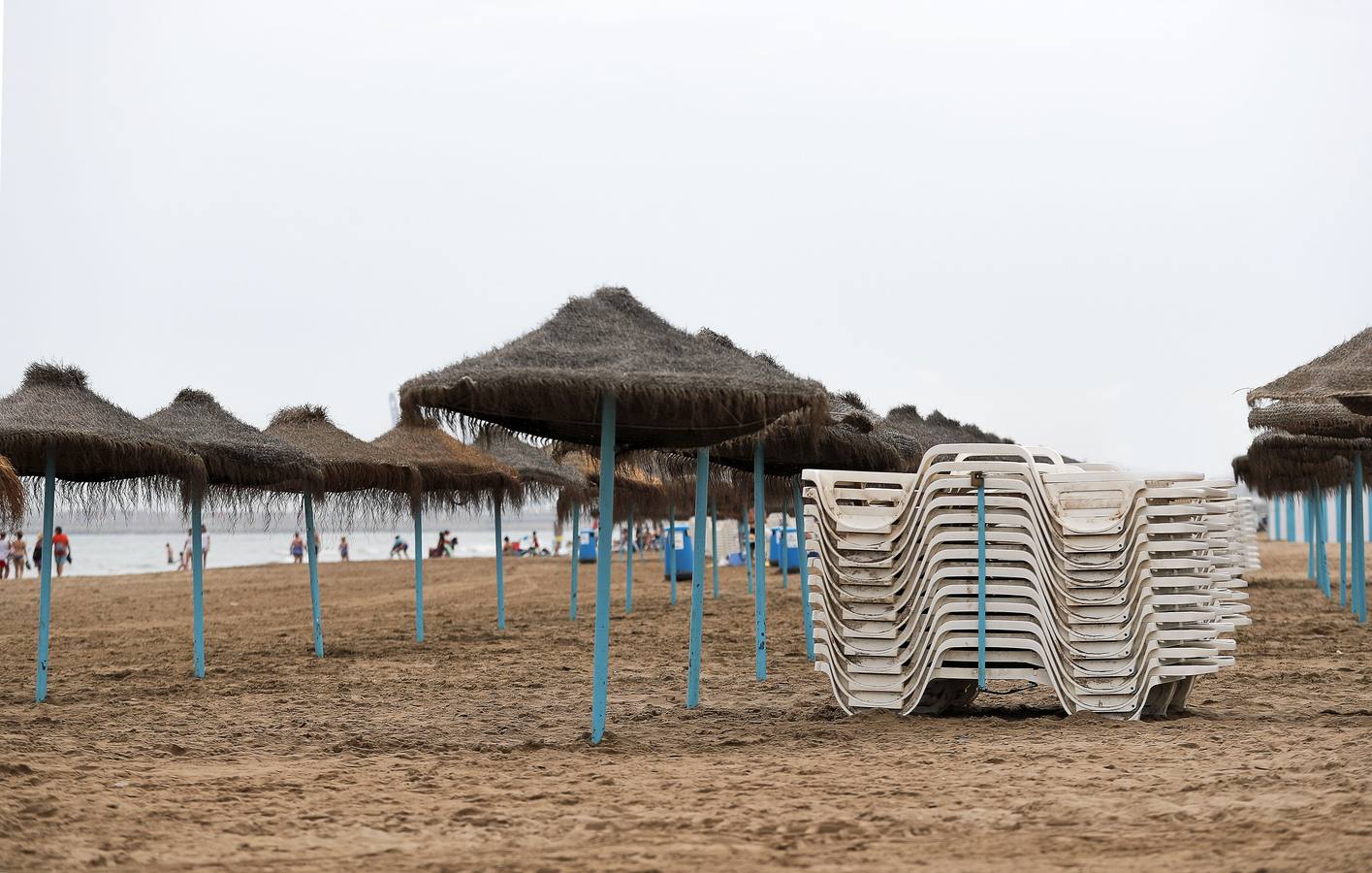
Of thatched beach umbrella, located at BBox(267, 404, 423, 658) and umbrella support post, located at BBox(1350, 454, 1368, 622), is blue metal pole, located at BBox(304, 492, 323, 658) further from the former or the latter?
umbrella support post, located at BBox(1350, 454, 1368, 622)

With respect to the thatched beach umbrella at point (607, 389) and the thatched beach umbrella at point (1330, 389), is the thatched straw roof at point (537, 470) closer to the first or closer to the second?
the thatched beach umbrella at point (607, 389)

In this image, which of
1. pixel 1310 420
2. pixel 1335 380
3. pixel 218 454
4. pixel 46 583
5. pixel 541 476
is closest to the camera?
pixel 1335 380

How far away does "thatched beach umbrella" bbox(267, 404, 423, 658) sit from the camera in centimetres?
→ 1366

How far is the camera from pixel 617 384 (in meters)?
7.00

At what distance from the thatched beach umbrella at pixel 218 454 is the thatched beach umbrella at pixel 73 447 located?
333mm

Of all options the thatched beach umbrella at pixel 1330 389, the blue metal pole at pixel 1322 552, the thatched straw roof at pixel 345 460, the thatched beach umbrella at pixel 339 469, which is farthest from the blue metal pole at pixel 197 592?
the blue metal pole at pixel 1322 552

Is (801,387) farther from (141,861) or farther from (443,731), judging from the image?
(141,861)

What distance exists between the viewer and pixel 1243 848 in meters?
4.59

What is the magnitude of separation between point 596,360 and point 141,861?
3.59 metres

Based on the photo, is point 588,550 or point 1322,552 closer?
point 1322,552

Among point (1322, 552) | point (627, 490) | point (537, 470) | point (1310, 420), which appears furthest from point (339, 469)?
point (1322, 552)

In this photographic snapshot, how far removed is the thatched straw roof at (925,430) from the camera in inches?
515

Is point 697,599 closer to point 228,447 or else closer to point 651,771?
point 651,771

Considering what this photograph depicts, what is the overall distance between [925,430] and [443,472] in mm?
5331
